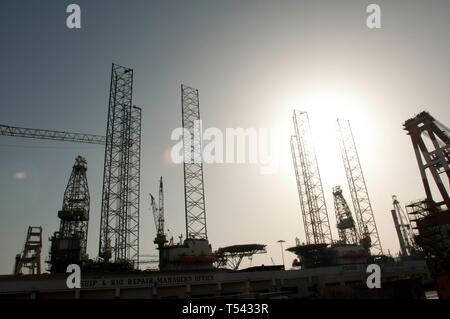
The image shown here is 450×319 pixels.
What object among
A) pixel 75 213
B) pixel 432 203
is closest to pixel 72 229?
pixel 75 213

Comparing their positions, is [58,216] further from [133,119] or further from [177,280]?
[177,280]

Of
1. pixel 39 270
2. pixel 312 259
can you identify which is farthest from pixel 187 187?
pixel 39 270

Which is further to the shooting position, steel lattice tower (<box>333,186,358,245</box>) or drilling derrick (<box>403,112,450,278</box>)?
steel lattice tower (<box>333,186,358,245</box>)

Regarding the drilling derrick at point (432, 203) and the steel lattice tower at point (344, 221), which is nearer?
the drilling derrick at point (432, 203)

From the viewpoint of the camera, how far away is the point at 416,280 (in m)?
35.2

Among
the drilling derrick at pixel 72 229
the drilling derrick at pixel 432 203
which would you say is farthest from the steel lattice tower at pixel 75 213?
the drilling derrick at pixel 432 203

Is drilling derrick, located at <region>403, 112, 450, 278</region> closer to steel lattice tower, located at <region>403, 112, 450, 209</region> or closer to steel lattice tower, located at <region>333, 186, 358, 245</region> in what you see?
steel lattice tower, located at <region>403, 112, 450, 209</region>

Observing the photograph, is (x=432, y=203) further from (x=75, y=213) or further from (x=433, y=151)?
(x=75, y=213)

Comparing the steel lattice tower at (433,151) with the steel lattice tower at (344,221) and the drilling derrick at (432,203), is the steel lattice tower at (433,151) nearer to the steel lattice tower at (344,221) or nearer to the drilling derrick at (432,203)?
the drilling derrick at (432,203)

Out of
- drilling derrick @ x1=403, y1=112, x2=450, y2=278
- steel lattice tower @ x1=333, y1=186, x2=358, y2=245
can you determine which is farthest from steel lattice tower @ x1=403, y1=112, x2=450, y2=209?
steel lattice tower @ x1=333, y1=186, x2=358, y2=245

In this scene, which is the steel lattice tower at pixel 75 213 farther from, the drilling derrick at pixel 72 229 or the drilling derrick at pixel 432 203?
the drilling derrick at pixel 432 203
